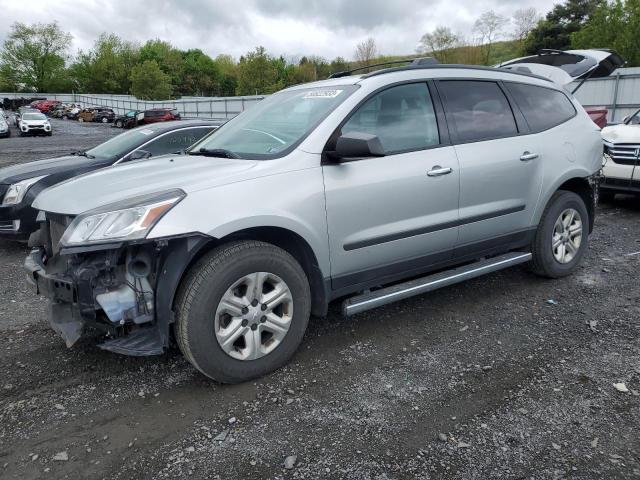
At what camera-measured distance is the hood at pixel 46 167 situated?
6.01 metres

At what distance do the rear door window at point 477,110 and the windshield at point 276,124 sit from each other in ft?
2.85

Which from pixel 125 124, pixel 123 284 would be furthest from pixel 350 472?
pixel 125 124

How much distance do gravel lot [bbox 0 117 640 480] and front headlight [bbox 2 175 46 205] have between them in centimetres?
201

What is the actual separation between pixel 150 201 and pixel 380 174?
149cm

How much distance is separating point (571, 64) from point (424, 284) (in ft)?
11.9

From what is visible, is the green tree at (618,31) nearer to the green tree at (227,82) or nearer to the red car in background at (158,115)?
the red car in background at (158,115)

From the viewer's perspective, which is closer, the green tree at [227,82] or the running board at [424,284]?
the running board at [424,284]

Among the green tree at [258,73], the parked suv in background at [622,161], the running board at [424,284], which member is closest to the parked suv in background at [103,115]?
the green tree at [258,73]

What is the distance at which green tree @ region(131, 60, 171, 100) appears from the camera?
66000 mm

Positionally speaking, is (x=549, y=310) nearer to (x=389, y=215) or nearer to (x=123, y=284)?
(x=389, y=215)

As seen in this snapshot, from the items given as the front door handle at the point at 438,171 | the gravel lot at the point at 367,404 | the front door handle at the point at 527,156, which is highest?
the front door handle at the point at 527,156

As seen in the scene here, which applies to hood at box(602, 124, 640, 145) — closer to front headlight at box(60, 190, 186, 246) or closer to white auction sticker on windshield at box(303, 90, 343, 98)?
white auction sticker on windshield at box(303, 90, 343, 98)

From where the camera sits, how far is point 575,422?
2713 mm

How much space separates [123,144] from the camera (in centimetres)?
682
